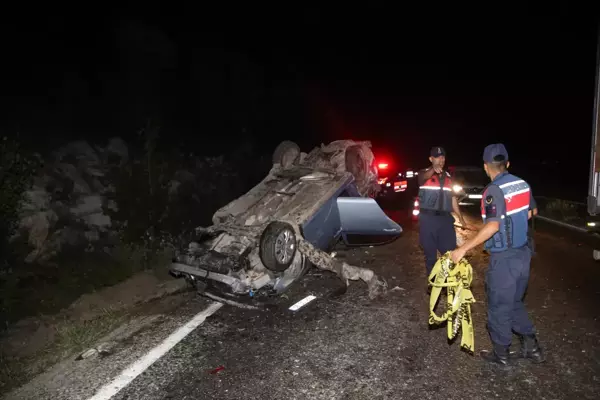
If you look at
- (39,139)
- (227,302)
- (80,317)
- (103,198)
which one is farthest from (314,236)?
(39,139)

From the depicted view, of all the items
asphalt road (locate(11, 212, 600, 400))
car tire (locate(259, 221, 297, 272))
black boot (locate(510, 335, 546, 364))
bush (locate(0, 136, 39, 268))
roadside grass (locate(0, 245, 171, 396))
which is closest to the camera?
asphalt road (locate(11, 212, 600, 400))

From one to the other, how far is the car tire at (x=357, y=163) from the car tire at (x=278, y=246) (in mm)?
2233

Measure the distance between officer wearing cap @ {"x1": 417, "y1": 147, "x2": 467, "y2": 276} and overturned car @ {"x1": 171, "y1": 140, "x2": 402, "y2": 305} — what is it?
86cm

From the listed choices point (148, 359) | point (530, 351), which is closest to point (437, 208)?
point (530, 351)

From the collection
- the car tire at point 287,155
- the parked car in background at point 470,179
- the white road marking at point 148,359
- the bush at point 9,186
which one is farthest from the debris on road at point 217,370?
the parked car in background at point 470,179

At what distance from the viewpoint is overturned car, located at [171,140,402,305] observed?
16.4 feet

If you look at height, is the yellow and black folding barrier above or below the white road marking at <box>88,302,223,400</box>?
above

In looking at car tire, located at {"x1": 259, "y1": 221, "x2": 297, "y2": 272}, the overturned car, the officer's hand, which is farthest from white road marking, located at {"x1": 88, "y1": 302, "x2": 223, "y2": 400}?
the officer's hand

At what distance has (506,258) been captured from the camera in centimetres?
359

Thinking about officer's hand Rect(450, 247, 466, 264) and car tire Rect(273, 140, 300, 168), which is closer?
officer's hand Rect(450, 247, 466, 264)

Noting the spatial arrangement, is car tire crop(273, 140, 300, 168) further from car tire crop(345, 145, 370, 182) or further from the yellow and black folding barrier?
the yellow and black folding barrier

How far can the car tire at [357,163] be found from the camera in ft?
23.5

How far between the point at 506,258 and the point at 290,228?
101 inches

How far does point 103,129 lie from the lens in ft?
57.4
